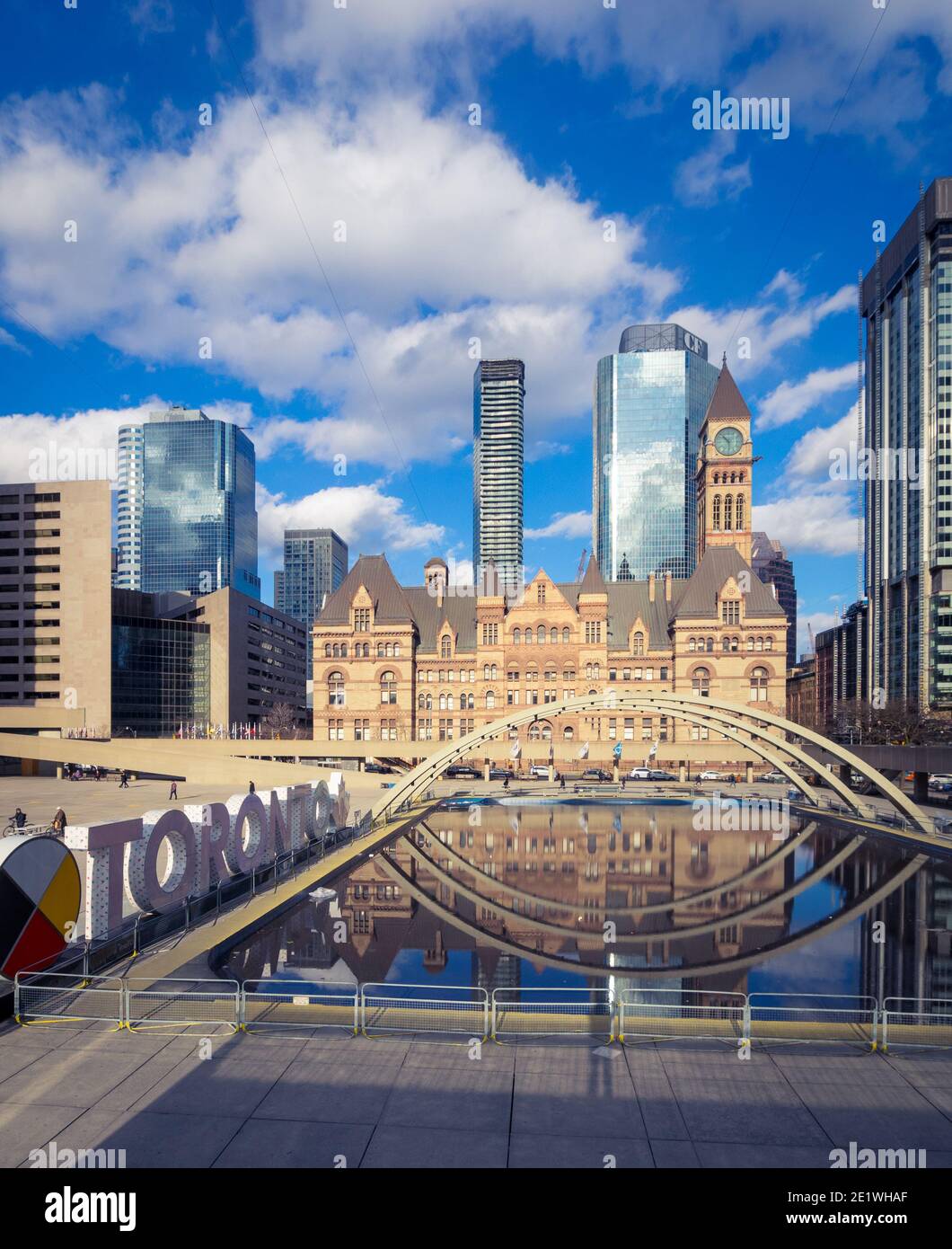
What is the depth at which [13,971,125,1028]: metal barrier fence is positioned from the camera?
13.9 metres

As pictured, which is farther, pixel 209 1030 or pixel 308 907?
pixel 308 907

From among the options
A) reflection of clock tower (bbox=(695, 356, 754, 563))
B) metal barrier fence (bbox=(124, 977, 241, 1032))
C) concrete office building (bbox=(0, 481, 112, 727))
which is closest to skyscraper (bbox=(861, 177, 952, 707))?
reflection of clock tower (bbox=(695, 356, 754, 563))

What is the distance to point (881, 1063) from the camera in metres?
12.6

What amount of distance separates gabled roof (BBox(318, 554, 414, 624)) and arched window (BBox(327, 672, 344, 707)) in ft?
19.9

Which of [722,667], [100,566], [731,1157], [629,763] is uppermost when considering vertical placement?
[100,566]

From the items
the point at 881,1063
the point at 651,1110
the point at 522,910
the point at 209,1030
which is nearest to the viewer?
the point at 651,1110

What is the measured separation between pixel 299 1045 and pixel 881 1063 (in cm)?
960

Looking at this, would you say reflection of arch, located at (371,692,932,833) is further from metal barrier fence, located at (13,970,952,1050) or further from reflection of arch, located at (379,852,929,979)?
metal barrier fence, located at (13,970,952,1050)

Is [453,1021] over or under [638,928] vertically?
over

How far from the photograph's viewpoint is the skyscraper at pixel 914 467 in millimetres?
135000

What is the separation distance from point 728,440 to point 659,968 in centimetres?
9546

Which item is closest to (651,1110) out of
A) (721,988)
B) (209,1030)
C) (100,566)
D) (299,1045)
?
(299,1045)

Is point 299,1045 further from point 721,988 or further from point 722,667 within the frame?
point 722,667

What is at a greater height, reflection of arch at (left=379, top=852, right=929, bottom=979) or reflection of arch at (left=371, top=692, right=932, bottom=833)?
reflection of arch at (left=371, top=692, right=932, bottom=833)
